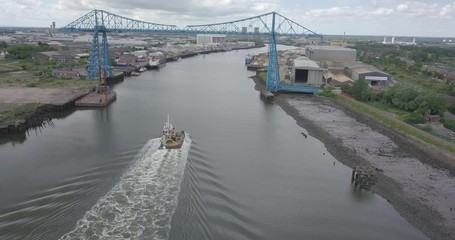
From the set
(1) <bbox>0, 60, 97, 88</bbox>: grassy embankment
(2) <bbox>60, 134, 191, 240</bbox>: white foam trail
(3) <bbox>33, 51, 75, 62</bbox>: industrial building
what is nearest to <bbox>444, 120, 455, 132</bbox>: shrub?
(2) <bbox>60, 134, 191, 240</bbox>: white foam trail

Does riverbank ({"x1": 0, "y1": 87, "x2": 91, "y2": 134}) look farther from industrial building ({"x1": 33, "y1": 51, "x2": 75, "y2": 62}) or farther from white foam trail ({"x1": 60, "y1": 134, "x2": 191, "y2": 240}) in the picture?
industrial building ({"x1": 33, "y1": 51, "x2": 75, "y2": 62})

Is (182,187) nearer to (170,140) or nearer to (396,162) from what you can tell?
(170,140)

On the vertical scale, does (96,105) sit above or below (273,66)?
below

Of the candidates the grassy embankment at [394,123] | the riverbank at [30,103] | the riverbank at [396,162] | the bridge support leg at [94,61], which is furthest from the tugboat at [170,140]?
the bridge support leg at [94,61]

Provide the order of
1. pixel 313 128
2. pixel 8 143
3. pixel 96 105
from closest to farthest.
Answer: pixel 8 143 < pixel 313 128 < pixel 96 105

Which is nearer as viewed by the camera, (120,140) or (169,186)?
(169,186)

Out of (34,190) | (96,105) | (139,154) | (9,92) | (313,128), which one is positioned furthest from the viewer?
(9,92)

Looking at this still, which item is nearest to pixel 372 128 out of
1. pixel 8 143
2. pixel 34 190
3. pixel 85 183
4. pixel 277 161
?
pixel 277 161

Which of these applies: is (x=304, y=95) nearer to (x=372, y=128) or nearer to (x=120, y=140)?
(x=372, y=128)
